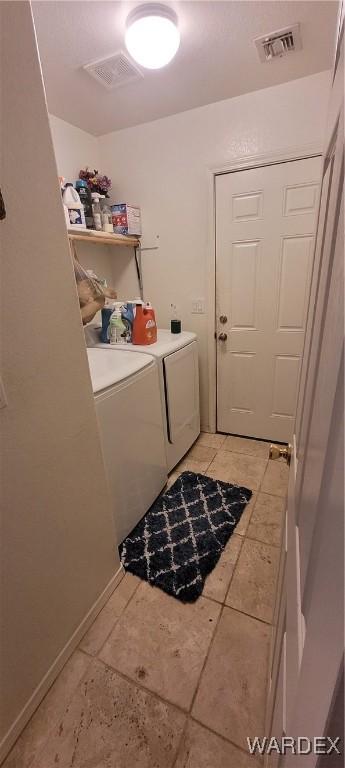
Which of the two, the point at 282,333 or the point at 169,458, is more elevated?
the point at 282,333

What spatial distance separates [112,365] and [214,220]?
139cm

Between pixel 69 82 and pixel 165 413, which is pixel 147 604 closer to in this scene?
pixel 165 413

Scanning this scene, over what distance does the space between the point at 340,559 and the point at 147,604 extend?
1.41 metres

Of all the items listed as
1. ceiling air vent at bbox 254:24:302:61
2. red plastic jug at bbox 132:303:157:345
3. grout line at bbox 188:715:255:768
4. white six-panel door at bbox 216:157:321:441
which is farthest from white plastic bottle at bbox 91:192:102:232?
grout line at bbox 188:715:255:768

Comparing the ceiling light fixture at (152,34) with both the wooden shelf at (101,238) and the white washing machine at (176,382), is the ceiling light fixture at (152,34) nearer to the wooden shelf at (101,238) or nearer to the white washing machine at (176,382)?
the wooden shelf at (101,238)

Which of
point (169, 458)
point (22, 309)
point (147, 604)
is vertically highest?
point (22, 309)

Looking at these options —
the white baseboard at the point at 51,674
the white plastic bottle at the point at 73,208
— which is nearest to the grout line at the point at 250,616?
the white baseboard at the point at 51,674

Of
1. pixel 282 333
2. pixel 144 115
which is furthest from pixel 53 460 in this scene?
pixel 144 115

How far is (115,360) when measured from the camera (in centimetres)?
166

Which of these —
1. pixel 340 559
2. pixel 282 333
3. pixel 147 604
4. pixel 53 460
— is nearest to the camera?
pixel 340 559

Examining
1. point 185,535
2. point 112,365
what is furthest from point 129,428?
point 185,535

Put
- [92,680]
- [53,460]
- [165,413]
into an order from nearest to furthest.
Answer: [53,460] → [92,680] → [165,413]

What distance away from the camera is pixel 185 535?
1.66 metres

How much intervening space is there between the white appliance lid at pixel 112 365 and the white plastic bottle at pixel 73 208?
0.82 metres
